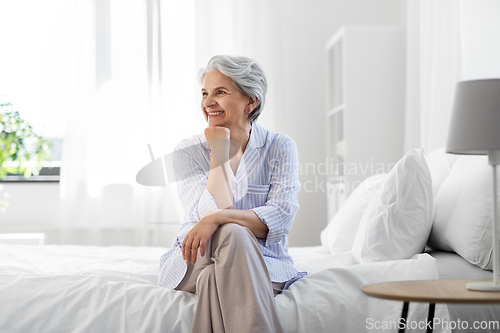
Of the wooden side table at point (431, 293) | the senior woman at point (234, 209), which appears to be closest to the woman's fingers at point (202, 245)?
the senior woman at point (234, 209)

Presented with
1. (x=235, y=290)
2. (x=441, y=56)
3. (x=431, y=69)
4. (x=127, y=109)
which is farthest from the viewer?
(x=127, y=109)

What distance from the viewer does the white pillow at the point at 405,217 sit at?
1.50 metres

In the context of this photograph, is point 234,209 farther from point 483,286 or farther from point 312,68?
point 312,68

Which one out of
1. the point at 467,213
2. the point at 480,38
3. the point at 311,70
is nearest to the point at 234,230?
the point at 467,213

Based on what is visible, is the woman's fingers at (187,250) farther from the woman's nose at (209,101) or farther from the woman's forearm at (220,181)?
the woman's nose at (209,101)

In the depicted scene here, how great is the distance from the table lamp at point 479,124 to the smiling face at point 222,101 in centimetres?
69

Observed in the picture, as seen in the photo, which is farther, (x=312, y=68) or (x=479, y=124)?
(x=312, y=68)

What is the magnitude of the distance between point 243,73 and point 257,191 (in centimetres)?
37

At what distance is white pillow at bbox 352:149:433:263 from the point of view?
1496mm

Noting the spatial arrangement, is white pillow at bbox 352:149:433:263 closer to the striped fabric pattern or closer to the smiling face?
the striped fabric pattern

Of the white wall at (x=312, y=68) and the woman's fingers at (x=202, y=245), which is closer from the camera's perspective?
the woman's fingers at (x=202, y=245)

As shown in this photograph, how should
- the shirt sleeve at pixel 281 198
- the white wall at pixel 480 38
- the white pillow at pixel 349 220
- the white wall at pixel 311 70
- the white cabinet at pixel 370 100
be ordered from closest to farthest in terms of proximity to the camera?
the shirt sleeve at pixel 281 198
the white pillow at pixel 349 220
the white wall at pixel 480 38
the white cabinet at pixel 370 100
the white wall at pixel 311 70

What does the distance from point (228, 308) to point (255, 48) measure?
2488mm

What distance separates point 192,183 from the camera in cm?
151
